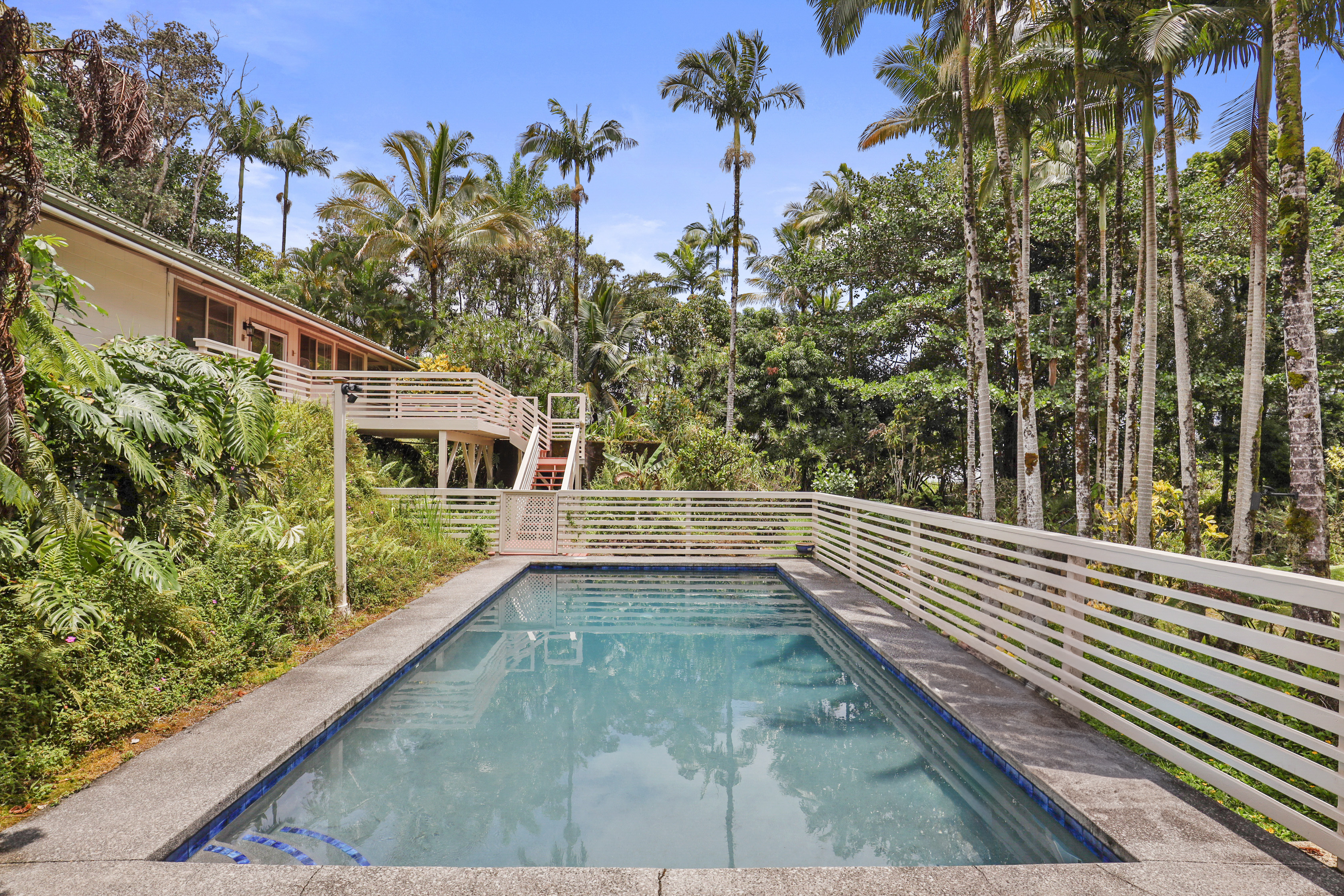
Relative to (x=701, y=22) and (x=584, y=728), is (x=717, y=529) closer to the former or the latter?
(x=584, y=728)

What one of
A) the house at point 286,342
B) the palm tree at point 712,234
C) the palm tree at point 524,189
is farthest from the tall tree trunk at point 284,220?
the palm tree at point 712,234

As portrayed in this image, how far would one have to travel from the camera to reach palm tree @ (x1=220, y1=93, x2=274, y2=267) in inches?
998

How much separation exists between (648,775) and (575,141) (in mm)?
21929

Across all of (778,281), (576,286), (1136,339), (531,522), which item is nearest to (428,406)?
(531,522)

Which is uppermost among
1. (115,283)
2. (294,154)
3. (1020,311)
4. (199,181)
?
(294,154)

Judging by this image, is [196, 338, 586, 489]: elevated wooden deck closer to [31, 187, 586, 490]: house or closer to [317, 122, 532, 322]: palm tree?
[31, 187, 586, 490]: house

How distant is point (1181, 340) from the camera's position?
8.60 m

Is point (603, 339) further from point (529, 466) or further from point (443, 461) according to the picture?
point (443, 461)

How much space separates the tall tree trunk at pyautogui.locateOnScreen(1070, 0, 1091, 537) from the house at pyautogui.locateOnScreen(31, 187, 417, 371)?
11254 mm

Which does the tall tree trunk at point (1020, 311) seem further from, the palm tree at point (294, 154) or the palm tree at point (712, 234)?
the palm tree at point (294, 154)

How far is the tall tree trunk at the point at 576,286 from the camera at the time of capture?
2291 cm

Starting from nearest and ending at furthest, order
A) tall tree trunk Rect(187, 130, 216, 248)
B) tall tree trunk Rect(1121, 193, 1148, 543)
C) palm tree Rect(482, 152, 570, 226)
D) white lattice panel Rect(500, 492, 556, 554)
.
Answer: tall tree trunk Rect(1121, 193, 1148, 543) < white lattice panel Rect(500, 492, 556, 554) < tall tree trunk Rect(187, 130, 216, 248) < palm tree Rect(482, 152, 570, 226)

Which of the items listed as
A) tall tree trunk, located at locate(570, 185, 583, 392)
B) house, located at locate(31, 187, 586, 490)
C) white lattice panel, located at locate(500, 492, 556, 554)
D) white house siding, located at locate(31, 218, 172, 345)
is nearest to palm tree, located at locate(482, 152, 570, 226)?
tall tree trunk, located at locate(570, 185, 583, 392)

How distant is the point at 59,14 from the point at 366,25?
5351 mm
